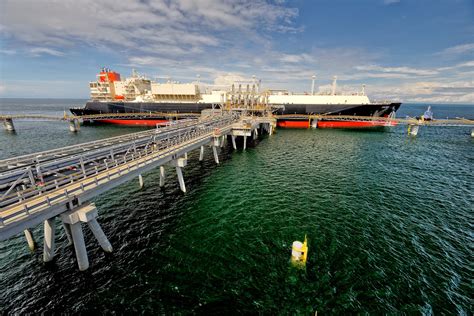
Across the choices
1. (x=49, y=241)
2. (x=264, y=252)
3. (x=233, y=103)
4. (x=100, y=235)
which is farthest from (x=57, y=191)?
(x=233, y=103)

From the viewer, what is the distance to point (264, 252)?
45.0 ft

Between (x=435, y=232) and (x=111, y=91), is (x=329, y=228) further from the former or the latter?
(x=111, y=91)

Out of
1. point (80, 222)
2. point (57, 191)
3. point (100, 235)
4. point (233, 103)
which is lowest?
point (100, 235)

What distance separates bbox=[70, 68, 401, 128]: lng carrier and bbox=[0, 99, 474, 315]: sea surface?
162ft

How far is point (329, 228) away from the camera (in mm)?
16344

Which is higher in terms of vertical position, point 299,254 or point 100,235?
point 100,235

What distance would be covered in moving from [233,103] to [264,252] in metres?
69.0

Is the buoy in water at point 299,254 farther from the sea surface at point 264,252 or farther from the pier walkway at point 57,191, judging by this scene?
the pier walkway at point 57,191

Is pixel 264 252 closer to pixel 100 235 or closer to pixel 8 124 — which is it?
pixel 100 235

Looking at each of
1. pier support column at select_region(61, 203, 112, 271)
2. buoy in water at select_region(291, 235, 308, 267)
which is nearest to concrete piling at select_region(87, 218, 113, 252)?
pier support column at select_region(61, 203, 112, 271)

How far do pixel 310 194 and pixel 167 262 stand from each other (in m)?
15.8

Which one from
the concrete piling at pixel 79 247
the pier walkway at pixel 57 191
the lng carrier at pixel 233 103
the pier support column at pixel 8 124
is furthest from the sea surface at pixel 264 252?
the pier support column at pixel 8 124

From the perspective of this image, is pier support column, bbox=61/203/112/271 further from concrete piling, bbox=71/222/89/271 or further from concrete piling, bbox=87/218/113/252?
concrete piling, bbox=87/218/113/252

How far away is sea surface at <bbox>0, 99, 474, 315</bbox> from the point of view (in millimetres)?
10570
